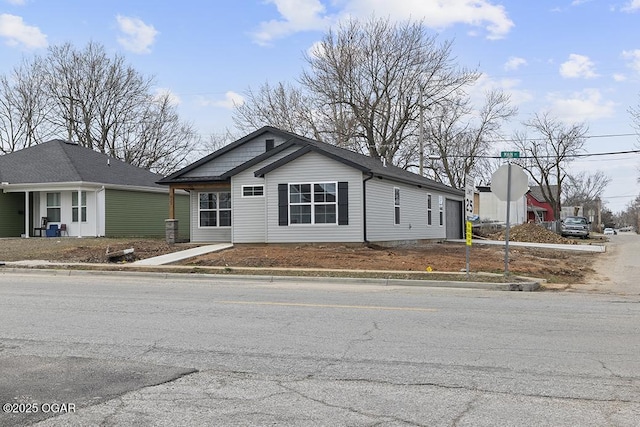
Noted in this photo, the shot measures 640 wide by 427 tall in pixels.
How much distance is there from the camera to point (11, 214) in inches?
1219

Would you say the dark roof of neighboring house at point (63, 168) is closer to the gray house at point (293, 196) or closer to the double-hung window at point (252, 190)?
the gray house at point (293, 196)

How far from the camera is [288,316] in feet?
30.5

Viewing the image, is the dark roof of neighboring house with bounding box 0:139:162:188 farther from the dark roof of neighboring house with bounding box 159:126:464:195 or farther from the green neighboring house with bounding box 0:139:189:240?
the dark roof of neighboring house with bounding box 159:126:464:195

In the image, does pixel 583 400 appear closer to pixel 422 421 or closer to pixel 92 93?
pixel 422 421

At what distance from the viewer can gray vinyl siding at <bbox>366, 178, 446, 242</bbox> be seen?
23.0 m

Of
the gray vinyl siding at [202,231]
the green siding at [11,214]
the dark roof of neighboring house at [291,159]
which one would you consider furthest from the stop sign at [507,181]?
the green siding at [11,214]

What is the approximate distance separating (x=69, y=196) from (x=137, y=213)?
3748 millimetres

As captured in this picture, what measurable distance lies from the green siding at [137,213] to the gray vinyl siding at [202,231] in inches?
158

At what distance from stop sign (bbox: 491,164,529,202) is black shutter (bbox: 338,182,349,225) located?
8.20m

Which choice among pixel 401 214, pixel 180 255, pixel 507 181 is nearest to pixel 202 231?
pixel 180 255

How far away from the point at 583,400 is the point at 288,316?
498 cm

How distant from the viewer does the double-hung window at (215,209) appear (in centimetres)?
2658

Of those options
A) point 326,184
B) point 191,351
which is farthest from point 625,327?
point 326,184

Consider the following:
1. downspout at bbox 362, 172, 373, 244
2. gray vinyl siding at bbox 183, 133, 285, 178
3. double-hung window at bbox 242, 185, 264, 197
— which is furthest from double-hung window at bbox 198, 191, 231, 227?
downspout at bbox 362, 172, 373, 244
